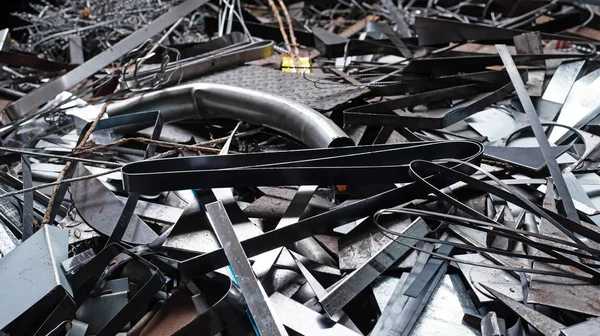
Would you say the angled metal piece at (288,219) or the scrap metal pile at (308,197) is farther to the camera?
the angled metal piece at (288,219)

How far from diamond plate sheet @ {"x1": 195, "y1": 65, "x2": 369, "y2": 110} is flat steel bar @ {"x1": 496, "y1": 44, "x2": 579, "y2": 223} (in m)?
0.67

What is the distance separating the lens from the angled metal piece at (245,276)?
4.57 ft

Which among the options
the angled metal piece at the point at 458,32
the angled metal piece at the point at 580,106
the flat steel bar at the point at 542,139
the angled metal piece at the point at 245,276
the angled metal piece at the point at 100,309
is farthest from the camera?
the angled metal piece at the point at 458,32

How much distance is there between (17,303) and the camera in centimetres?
151

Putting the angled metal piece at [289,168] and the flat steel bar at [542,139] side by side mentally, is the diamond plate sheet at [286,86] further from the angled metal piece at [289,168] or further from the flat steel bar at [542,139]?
the flat steel bar at [542,139]

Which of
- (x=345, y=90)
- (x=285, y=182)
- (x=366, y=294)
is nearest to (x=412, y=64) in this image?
(x=345, y=90)

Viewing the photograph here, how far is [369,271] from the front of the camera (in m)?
1.64

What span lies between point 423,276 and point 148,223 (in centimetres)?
100

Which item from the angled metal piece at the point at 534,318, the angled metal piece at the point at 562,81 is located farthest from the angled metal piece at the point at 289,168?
the angled metal piece at the point at 562,81

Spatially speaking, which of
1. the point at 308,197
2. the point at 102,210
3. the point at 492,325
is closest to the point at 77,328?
the point at 102,210

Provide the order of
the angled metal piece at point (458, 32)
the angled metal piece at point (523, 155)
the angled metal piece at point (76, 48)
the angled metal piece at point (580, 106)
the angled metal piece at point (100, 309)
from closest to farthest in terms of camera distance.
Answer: the angled metal piece at point (100, 309)
the angled metal piece at point (523, 155)
the angled metal piece at point (580, 106)
the angled metal piece at point (458, 32)
the angled metal piece at point (76, 48)

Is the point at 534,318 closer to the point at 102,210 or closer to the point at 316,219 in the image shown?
the point at 316,219

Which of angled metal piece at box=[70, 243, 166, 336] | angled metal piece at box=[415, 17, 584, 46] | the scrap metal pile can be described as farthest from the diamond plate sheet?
angled metal piece at box=[70, 243, 166, 336]

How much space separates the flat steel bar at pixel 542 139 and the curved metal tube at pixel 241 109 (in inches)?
29.1
